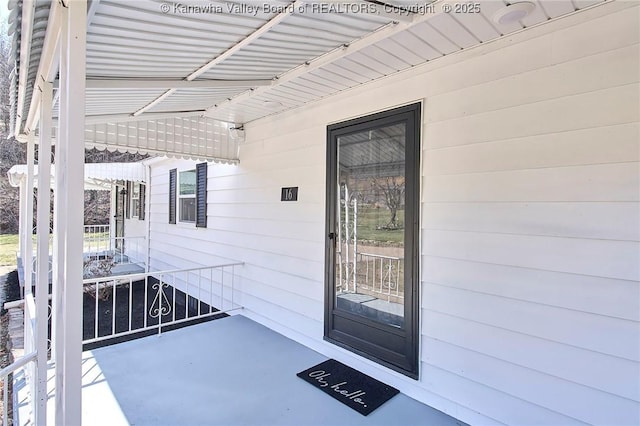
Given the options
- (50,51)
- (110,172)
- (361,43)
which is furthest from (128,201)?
(361,43)

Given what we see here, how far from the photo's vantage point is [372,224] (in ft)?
10.2

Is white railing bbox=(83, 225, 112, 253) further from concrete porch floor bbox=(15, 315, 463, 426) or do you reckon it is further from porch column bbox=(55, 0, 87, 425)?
porch column bbox=(55, 0, 87, 425)

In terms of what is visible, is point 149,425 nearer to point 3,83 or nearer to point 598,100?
point 598,100

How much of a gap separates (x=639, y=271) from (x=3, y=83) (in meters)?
18.8

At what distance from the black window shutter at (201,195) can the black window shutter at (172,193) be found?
49.8 inches

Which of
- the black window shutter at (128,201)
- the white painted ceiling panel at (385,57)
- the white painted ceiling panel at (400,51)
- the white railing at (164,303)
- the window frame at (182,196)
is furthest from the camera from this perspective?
the black window shutter at (128,201)

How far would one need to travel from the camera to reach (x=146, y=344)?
3.77 metres

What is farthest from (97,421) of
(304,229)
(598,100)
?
(598,100)

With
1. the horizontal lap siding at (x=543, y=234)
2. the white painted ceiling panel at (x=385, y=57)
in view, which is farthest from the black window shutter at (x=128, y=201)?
the horizontal lap siding at (x=543, y=234)

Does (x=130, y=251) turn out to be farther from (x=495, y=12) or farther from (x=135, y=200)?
(x=495, y=12)

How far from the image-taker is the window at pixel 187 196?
6.51m

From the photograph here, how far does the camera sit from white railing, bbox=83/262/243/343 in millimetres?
4677

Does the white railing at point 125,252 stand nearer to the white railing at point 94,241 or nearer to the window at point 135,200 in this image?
the white railing at point 94,241

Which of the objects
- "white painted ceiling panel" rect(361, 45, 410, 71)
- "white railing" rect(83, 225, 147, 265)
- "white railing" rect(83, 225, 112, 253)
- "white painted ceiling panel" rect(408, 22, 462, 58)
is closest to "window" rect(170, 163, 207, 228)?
"white railing" rect(83, 225, 147, 265)
